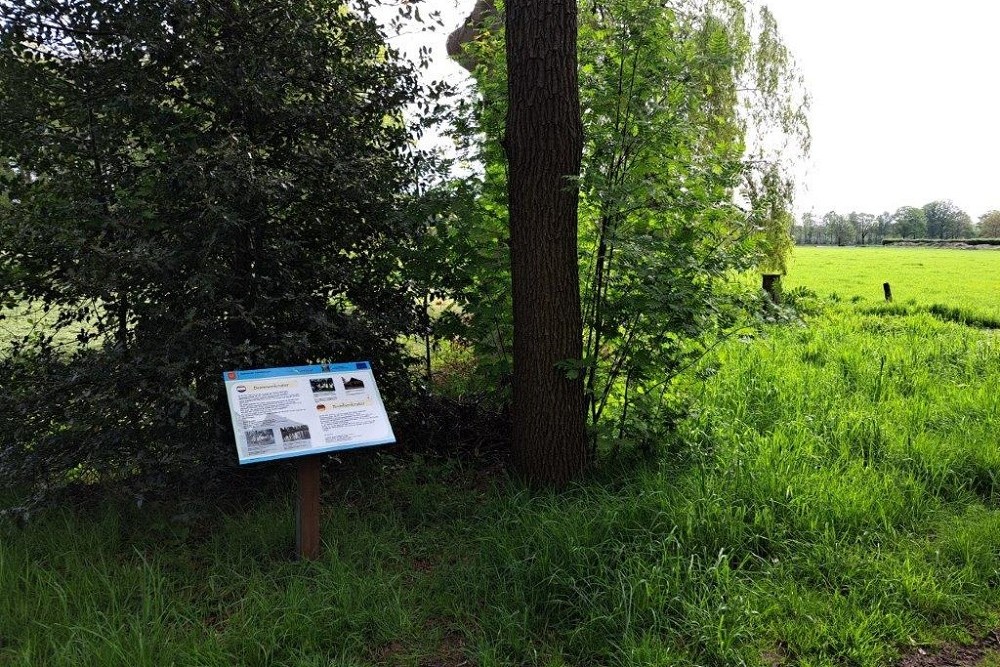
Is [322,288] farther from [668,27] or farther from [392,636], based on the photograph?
[668,27]

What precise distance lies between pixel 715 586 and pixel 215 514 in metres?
2.89

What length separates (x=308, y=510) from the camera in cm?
335

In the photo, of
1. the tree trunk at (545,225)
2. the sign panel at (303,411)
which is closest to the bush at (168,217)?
the sign panel at (303,411)

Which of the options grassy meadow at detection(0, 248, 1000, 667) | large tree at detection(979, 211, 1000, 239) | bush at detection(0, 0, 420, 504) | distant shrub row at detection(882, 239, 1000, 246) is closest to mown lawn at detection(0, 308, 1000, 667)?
grassy meadow at detection(0, 248, 1000, 667)

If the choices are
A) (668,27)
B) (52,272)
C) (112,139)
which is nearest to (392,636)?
(52,272)

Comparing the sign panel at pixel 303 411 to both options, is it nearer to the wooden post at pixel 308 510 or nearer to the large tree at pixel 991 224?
the wooden post at pixel 308 510

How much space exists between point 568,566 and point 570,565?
0.05 feet

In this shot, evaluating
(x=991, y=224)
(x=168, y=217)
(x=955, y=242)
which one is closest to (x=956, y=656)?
(x=168, y=217)

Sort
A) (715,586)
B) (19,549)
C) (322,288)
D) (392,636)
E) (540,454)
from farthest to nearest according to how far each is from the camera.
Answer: (322,288)
(540,454)
(19,549)
(715,586)
(392,636)

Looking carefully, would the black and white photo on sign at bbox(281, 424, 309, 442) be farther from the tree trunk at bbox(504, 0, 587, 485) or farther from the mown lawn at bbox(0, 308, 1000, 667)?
the tree trunk at bbox(504, 0, 587, 485)

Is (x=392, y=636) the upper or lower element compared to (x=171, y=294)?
lower

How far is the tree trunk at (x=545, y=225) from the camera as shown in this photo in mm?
3771

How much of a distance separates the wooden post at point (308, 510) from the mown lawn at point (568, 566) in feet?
0.31

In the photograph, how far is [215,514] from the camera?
392cm
